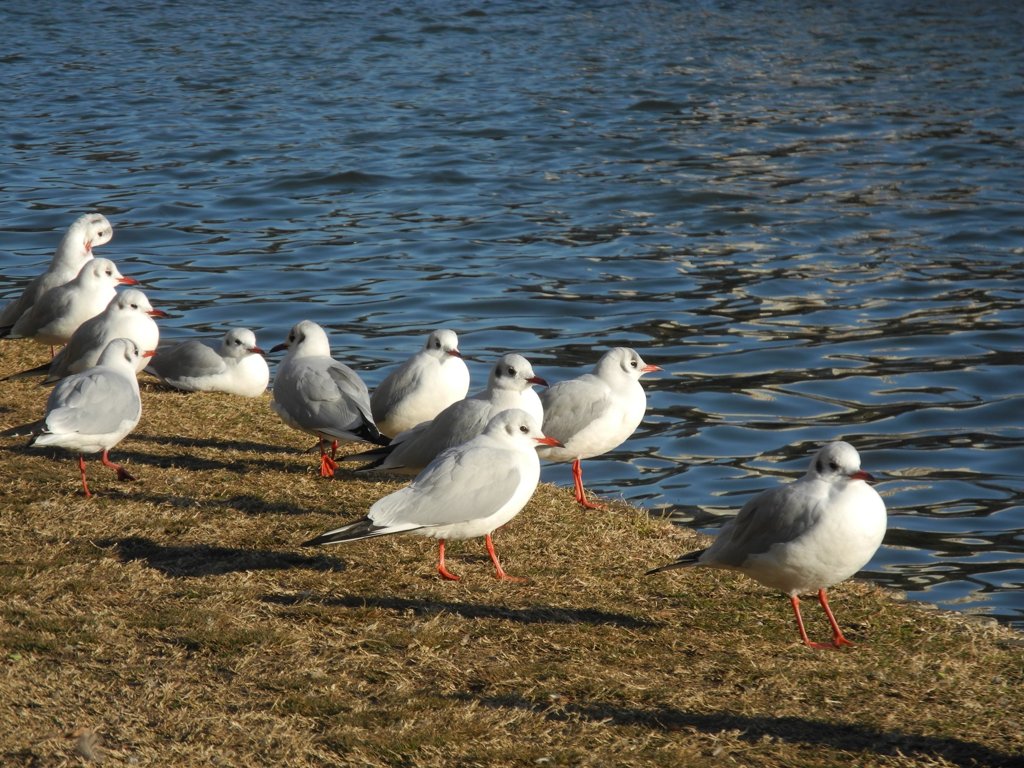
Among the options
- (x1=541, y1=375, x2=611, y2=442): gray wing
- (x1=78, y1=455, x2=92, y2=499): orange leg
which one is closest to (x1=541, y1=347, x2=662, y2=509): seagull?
(x1=541, y1=375, x2=611, y2=442): gray wing

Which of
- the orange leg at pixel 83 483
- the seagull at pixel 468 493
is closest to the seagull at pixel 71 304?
the orange leg at pixel 83 483

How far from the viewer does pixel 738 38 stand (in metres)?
29.2

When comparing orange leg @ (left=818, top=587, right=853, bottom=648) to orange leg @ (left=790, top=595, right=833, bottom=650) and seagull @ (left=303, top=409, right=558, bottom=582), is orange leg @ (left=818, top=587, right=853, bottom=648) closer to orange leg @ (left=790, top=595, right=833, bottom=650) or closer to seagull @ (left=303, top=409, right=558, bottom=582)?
orange leg @ (left=790, top=595, right=833, bottom=650)

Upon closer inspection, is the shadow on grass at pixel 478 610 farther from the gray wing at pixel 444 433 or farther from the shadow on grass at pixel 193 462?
the shadow on grass at pixel 193 462

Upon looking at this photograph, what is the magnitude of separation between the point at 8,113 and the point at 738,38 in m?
14.4

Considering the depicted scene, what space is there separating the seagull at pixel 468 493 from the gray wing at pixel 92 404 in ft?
6.54

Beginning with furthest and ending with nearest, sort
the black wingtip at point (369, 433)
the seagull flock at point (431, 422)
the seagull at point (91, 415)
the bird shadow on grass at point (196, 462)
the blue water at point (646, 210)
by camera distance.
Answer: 1. the blue water at point (646, 210)
2. the bird shadow on grass at point (196, 462)
3. the black wingtip at point (369, 433)
4. the seagull at point (91, 415)
5. the seagull flock at point (431, 422)

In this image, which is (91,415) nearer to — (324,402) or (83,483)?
(83,483)

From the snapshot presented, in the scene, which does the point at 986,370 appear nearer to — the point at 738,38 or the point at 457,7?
the point at 738,38

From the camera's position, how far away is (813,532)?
5.84m

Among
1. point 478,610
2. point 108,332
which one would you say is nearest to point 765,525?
point 478,610

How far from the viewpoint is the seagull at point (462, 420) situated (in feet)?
24.5

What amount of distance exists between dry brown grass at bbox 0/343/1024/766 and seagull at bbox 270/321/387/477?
467 mm

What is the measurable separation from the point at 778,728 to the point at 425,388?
3928 millimetres
